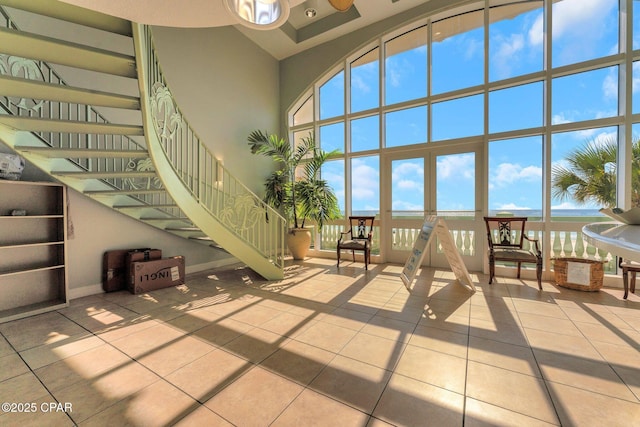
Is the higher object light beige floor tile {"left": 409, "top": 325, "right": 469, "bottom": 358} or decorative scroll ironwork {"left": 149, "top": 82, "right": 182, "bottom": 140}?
decorative scroll ironwork {"left": 149, "top": 82, "right": 182, "bottom": 140}

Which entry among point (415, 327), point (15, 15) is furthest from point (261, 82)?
point (415, 327)

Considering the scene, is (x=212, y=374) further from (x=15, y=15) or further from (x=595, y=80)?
(x=595, y=80)

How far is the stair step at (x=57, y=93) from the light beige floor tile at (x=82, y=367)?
1958mm

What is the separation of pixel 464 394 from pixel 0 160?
4.31 metres

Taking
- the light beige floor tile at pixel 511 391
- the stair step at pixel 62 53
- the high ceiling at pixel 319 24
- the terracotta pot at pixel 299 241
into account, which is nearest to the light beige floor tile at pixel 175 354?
the light beige floor tile at pixel 511 391

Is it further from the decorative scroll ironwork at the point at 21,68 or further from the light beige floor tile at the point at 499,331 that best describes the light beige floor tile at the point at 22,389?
the light beige floor tile at the point at 499,331

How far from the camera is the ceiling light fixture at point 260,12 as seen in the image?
4.18ft

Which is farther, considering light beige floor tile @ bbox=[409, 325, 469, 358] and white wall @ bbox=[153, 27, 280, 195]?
white wall @ bbox=[153, 27, 280, 195]

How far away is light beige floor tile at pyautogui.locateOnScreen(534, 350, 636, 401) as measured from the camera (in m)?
1.57

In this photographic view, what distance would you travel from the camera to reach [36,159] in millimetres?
2639

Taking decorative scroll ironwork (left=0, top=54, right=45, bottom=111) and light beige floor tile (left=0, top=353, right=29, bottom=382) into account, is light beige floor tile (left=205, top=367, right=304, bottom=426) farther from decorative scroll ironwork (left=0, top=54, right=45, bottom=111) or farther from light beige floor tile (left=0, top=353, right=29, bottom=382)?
decorative scroll ironwork (left=0, top=54, right=45, bottom=111)

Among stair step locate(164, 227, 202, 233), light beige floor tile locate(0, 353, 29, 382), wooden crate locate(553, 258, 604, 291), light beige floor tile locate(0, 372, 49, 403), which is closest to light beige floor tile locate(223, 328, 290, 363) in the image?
light beige floor tile locate(0, 372, 49, 403)

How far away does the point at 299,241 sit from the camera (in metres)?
5.44

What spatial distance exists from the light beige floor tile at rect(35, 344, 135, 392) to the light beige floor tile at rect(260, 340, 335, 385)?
1.06 meters
